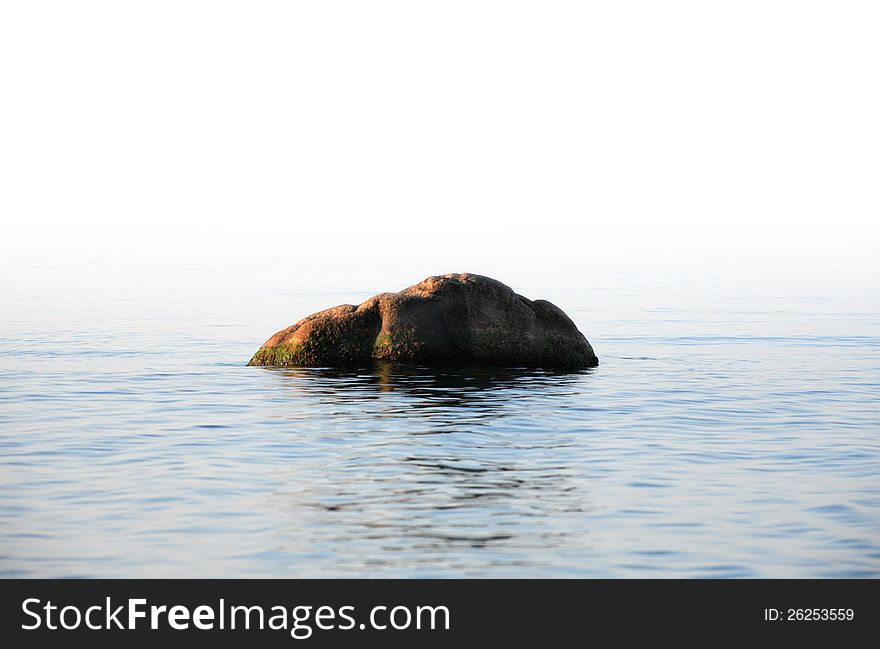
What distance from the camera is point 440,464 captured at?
52.3ft

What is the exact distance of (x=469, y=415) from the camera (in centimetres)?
1980

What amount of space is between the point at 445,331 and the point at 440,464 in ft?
32.4

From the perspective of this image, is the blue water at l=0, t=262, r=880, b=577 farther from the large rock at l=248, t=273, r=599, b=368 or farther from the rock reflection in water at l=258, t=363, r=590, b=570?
the large rock at l=248, t=273, r=599, b=368

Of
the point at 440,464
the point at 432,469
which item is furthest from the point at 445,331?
the point at 432,469

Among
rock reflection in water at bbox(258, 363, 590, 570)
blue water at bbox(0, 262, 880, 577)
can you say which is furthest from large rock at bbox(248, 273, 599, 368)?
rock reflection in water at bbox(258, 363, 590, 570)

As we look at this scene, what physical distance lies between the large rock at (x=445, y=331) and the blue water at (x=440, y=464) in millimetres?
800

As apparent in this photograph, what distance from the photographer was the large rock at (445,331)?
25.6 meters

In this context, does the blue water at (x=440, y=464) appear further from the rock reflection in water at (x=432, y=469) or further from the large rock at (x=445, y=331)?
the large rock at (x=445, y=331)

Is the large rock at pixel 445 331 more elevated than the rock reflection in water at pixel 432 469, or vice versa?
the large rock at pixel 445 331

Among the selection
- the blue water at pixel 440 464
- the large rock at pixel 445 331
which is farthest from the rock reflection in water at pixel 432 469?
the large rock at pixel 445 331

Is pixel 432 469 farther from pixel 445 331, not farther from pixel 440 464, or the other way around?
pixel 445 331

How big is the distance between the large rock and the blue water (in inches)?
31.5
